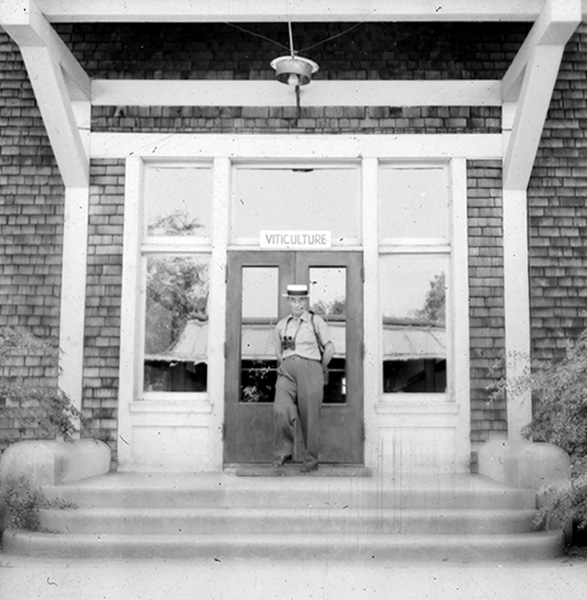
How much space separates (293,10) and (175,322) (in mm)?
3136

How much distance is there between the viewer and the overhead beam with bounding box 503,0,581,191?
6840 mm

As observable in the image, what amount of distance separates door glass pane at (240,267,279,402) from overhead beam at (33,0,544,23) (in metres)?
2.35

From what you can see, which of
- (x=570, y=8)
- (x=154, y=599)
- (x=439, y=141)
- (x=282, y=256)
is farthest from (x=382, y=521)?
(x=570, y=8)

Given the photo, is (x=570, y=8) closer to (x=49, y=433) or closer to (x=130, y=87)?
(x=130, y=87)

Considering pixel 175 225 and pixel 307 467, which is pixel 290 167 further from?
pixel 307 467

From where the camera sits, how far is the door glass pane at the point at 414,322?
8148 millimetres

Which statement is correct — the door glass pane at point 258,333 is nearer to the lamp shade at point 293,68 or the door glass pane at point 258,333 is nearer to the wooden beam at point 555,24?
the lamp shade at point 293,68

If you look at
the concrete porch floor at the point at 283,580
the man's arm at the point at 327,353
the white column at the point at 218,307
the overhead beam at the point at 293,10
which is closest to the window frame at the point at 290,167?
the white column at the point at 218,307

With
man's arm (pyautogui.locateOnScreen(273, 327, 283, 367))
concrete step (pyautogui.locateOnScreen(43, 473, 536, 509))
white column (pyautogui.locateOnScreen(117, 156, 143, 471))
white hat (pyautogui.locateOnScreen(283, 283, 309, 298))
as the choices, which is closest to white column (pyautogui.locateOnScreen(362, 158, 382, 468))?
white hat (pyautogui.locateOnScreen(283, 283, 309, 298))

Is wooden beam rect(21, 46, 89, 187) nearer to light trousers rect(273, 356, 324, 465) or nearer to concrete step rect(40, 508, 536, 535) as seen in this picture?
light trousers rect(273, 356, 324, 465)

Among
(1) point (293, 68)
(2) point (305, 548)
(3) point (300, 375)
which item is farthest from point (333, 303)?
→ (2) point (305, 548)

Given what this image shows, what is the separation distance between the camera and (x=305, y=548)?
5.84m

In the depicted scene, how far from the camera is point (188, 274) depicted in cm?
825

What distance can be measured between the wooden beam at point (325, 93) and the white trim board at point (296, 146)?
0.33 m
